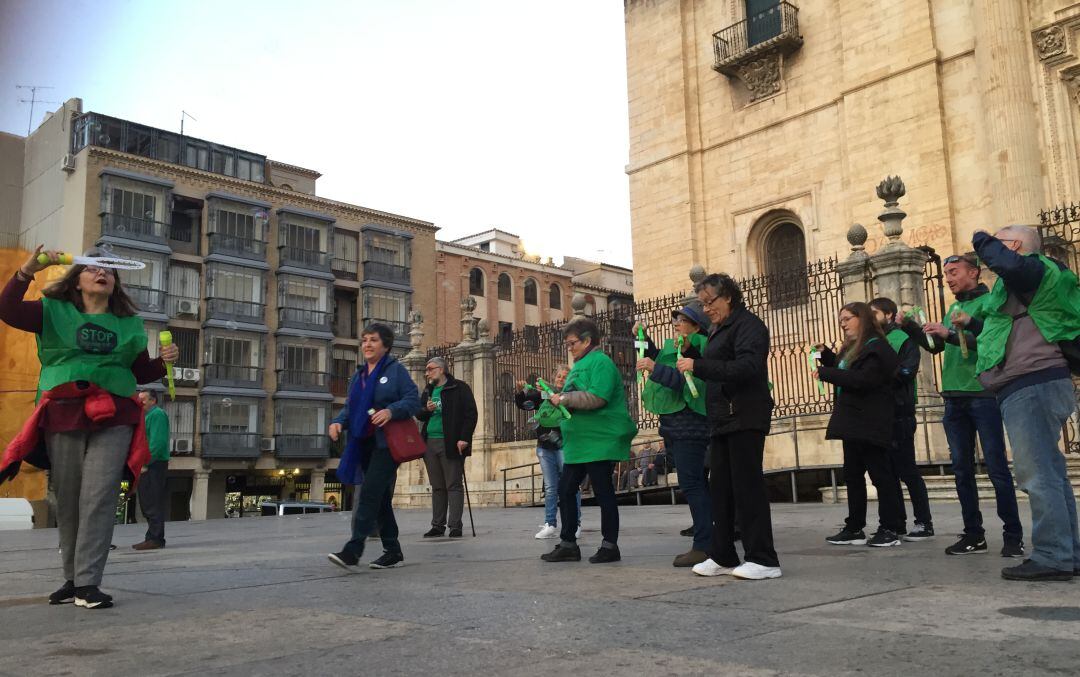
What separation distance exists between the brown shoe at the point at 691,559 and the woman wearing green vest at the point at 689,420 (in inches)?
2.7

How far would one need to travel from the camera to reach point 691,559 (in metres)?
5.68

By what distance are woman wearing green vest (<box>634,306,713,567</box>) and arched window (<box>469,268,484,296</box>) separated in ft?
137

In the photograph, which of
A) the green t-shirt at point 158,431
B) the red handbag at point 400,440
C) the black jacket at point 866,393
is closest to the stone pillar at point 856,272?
the black jacket at point 866,393

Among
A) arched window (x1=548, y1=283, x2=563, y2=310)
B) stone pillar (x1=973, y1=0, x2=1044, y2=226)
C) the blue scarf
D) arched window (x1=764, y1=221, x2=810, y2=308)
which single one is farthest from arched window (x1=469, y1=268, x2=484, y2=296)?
the blue scarf

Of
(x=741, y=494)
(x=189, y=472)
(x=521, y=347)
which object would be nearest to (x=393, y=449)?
(x=741, y=494)

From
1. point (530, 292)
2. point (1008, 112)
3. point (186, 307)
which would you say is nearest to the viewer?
point (1008, 112)

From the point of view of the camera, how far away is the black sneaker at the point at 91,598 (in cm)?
454

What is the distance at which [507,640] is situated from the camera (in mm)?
3328

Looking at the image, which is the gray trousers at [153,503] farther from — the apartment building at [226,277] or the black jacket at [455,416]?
the apartment building at [226,277]

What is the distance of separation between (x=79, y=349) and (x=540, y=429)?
209 inches

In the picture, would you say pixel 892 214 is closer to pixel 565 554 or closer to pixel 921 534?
pixel 921 534

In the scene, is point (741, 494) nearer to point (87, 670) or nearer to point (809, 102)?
point (87, 670)

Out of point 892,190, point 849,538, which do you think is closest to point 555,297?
point 892,190

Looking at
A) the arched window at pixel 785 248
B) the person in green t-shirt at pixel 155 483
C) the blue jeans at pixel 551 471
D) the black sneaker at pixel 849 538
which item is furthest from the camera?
the arched window at pixel 785 248
